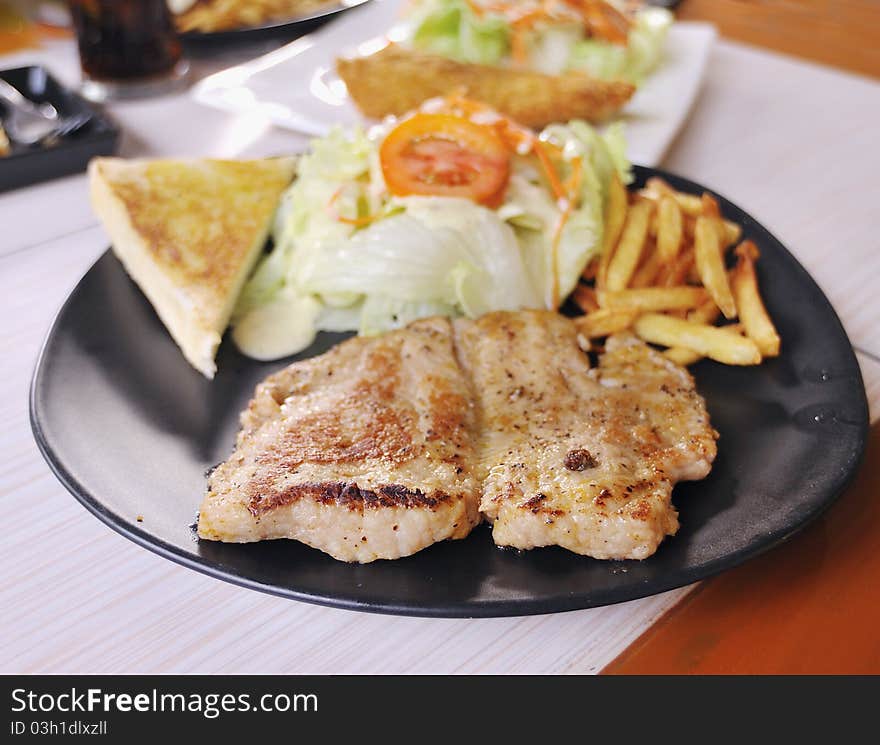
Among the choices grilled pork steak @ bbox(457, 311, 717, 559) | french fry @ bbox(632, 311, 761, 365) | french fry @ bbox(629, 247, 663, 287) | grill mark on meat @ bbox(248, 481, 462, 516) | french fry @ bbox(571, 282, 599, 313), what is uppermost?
grill mark on meat @ bbox(248, 481, 462, 516)

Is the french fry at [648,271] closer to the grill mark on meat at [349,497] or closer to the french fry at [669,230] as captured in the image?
the french fry at [669,230]

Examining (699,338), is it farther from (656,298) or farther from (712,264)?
(712,264)

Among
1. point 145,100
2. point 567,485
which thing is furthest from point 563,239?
point 145,100

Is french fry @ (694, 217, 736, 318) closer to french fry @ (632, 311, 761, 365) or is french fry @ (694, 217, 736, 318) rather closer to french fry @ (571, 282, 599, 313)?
french fry @ (632, 311, 761, 365)

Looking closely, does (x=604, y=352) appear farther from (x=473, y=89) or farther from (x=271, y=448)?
(x=473, y=89)

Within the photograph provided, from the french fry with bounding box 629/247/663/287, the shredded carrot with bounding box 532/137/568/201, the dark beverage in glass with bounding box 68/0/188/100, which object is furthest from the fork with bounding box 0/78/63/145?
the french fry with bounding box 629/247/663/287

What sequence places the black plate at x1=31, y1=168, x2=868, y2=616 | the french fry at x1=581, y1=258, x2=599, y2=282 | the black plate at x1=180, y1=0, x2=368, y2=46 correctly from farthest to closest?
the black plate at x1=180, y1=0, x2=368, y2=46
the french fry at x1=581, y1=258, x2=599, y2=282
the black plate at x1=31, y1=168, x2=868, y2=616
